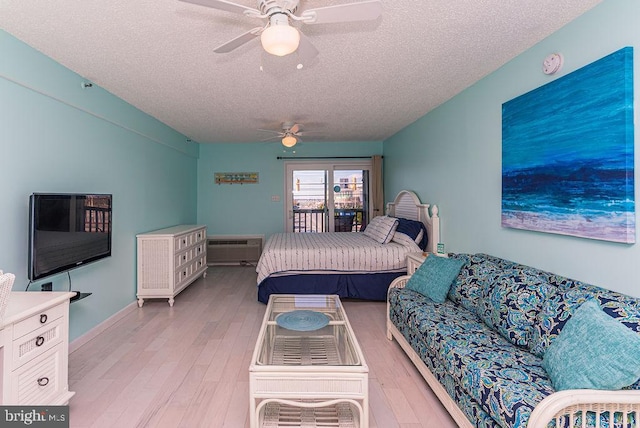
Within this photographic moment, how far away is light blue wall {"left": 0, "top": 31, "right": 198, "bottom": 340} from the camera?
7.01ft

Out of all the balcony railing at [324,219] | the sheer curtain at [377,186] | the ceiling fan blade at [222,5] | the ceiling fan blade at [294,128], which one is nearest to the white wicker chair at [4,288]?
the ceiling fan blade at [222,5]

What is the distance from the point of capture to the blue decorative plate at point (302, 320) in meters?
2.19

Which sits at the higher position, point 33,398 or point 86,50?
point 86,50

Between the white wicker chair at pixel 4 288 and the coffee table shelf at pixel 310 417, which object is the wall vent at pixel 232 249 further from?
the white wicker chair at pixel 4 288

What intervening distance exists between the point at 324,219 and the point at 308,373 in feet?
16.2

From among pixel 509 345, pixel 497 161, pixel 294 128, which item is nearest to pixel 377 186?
pixel 294 128

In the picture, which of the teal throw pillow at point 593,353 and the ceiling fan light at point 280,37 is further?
the ceiling fan light at point 280,37

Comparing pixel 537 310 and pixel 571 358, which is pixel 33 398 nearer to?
pixel 571 358

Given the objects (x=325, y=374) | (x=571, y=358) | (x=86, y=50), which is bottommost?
(x=325, y=374)

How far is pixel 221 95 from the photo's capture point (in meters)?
3.34

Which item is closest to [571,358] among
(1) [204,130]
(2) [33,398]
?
(2) [33,398]

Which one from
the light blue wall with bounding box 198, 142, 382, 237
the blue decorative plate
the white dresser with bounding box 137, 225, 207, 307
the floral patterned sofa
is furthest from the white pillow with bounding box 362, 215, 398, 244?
the white dresser with bounding box 137, 225, 207, 307

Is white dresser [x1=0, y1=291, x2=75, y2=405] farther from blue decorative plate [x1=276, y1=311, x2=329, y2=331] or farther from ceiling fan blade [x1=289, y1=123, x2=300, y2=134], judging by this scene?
ceiling fan blade [x1=289, y1=123, x2=300, y2=134]

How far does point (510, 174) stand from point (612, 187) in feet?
2.63
